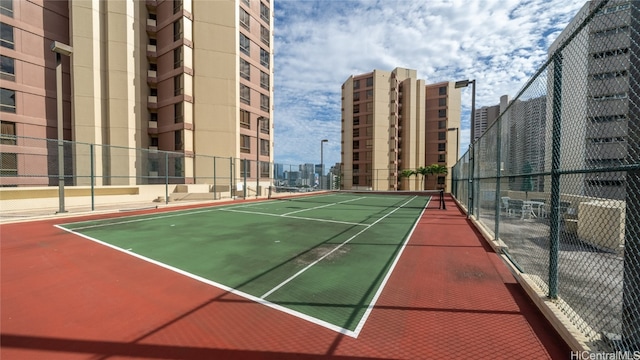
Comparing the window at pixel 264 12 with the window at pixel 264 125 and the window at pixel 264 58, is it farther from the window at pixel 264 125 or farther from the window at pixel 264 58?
the window at pixel 264 125

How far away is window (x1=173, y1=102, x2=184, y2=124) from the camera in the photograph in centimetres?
3020

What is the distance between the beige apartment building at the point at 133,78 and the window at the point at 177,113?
116 mm

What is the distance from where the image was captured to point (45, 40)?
1163 inches

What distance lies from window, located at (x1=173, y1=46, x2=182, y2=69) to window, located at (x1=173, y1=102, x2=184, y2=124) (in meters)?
4.33

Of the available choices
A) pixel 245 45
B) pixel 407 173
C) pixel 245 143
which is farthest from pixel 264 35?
pixel 407 173

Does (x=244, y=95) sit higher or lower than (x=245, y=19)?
lower

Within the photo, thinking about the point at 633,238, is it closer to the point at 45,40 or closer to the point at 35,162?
the point at 35,162

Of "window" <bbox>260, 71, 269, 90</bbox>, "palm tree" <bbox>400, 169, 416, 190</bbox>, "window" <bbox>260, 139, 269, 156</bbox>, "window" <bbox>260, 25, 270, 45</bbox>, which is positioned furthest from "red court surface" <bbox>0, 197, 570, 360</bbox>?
"palm tree" <bbox>400, 169, 416, 190</bbox>

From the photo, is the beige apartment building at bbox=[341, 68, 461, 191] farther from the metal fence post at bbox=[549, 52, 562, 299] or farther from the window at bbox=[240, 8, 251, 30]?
the metal fence post at bbox=[549, 52, 562, 299]

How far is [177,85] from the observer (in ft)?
100

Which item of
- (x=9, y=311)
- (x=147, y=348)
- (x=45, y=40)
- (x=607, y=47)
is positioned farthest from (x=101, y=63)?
(x=607, y=47)

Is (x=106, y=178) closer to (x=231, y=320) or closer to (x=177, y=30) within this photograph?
(x=177, y=30)

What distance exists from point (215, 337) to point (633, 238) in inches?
178

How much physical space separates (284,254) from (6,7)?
40268 mm
